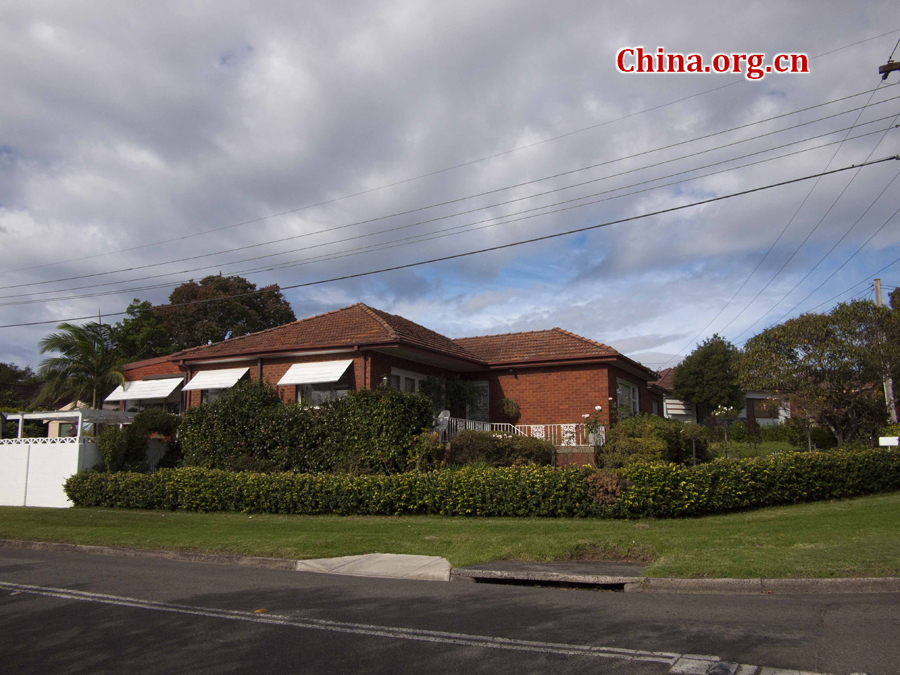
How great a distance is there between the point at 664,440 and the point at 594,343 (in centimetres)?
534

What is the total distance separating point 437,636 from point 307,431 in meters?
12.6

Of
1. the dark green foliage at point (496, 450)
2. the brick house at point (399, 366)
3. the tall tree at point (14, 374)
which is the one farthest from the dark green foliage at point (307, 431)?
the tall tree at point (14, 374)

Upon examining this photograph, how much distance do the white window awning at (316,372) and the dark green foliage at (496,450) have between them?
4580 millimetres

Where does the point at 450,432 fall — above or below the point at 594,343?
below

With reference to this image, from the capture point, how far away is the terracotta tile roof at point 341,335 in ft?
67.8

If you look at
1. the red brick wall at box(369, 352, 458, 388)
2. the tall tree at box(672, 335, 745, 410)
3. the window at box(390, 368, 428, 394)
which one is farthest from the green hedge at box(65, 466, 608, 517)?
Result: the tall tree at box(672, 335, 745, 410)

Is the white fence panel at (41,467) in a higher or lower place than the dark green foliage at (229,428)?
lower

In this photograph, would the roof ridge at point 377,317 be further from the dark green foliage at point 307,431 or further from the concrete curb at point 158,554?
the concrete curb at point 158,554

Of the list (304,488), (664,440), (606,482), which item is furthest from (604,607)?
(664,440)

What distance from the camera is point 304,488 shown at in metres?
15.9

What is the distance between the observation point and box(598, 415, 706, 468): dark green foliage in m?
16.4

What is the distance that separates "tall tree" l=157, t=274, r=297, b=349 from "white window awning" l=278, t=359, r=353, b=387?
21.5 metres

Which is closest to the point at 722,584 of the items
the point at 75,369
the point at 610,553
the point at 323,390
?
the point at 610,553

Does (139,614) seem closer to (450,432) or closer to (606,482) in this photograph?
(606,482)
